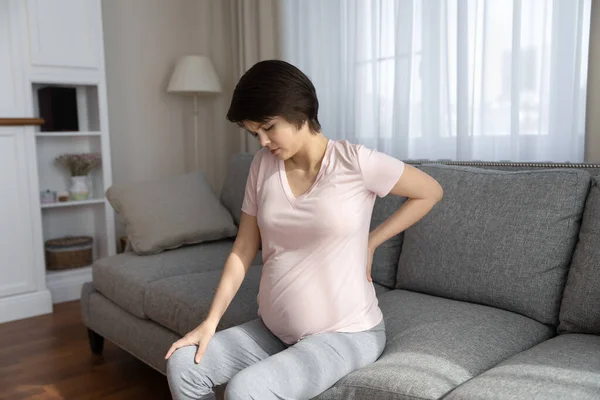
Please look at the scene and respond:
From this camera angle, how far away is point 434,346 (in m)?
1.43

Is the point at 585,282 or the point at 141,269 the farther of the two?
the point at 141,269

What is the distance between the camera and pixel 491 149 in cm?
241

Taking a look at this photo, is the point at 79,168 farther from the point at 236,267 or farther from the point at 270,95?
the point at 270,95

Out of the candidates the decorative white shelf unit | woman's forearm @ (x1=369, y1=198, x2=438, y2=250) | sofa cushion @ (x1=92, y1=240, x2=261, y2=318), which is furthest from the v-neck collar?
the decorative white shelf unit

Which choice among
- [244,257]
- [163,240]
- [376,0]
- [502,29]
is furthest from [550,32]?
[163,240]

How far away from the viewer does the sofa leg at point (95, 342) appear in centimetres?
263

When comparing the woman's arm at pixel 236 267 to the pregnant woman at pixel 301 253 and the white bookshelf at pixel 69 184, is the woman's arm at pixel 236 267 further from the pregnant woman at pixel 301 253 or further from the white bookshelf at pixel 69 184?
the white bookshelf at pixel 69 184

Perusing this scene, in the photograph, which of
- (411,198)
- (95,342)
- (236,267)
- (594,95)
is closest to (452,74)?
(594,95)

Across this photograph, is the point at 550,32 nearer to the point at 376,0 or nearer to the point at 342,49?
the point at 376,0

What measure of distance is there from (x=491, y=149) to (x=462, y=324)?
1062mm

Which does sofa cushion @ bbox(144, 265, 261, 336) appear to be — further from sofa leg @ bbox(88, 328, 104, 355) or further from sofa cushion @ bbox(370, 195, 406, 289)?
sofa leg @ bbox(88, 328, 104, 355)

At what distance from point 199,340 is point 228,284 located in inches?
6.4

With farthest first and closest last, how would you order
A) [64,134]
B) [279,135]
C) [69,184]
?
[69,184] → [64,134] → [279,135]

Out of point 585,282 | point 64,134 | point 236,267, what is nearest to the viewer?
point 236,267
